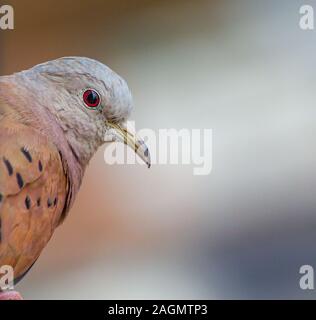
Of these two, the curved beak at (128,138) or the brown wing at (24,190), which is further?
the curved beak at (128,138)

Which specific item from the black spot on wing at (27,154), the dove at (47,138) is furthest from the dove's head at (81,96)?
the black spot on wing at (27,154)

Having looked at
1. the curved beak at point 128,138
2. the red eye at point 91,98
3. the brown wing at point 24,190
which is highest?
the red eye at point 91,98

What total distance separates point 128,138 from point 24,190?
259 mm

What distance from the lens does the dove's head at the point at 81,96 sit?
1326 millimetres

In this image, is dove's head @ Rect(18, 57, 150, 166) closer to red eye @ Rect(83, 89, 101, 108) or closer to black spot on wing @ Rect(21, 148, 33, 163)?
red eye @ Rect(83, 89, 101, 108)

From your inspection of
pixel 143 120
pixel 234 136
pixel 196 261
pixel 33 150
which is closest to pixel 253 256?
pixel 196 261

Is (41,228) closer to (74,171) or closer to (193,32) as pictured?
(74,171)

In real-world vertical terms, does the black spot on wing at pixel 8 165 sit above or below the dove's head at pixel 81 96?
below

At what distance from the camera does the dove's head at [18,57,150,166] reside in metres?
1.33

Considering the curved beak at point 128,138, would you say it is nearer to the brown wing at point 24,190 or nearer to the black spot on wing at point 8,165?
the brown wing at point 24,190

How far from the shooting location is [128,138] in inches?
54.6

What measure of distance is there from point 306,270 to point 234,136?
0.43m

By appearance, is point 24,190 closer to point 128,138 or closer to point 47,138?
point 47,138

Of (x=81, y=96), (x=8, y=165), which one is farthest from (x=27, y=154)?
(x=81, y=96)
